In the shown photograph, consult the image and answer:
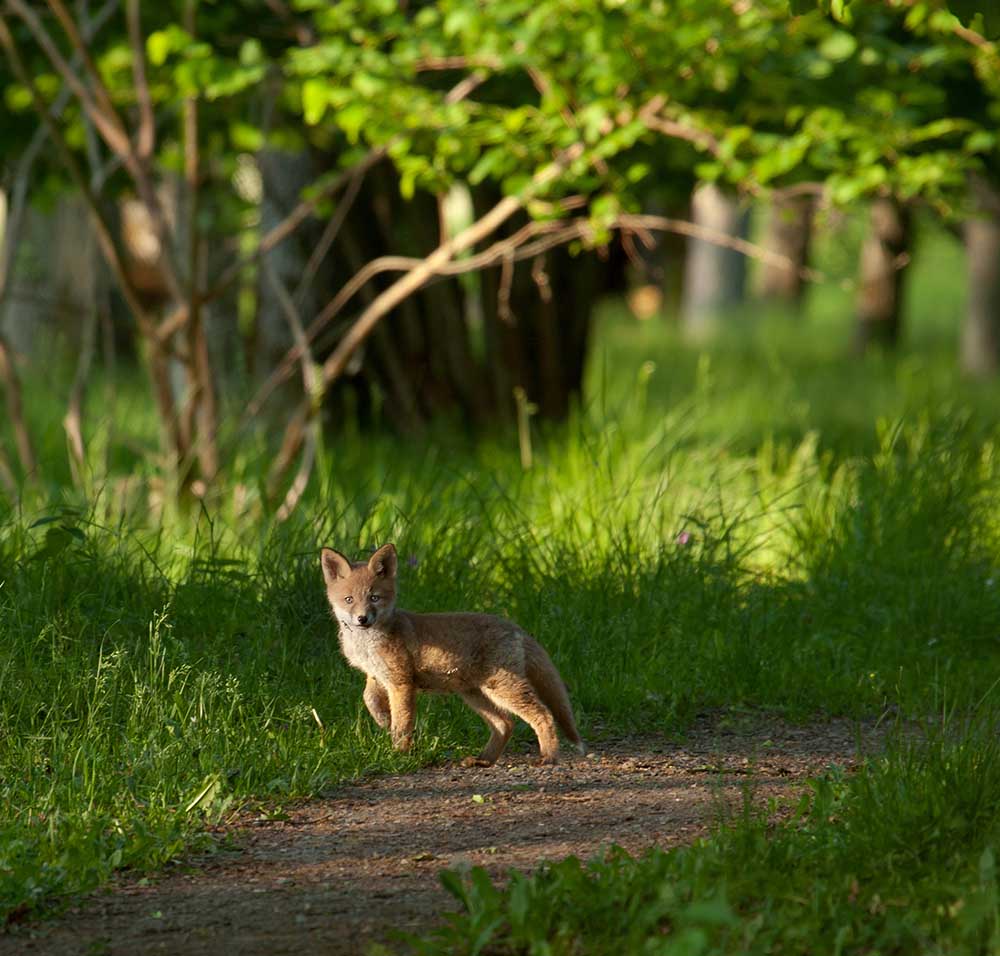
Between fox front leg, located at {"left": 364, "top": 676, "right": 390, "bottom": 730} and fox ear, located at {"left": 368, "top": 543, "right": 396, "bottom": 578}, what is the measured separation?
38 centimetres

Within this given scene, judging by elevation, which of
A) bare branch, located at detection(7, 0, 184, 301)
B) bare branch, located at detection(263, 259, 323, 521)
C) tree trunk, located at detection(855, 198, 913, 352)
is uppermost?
bare branch, located at detection(7, 0, 184, 301)

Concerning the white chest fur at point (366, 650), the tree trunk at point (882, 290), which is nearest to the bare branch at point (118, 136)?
the white chest fur at point (366, 650)

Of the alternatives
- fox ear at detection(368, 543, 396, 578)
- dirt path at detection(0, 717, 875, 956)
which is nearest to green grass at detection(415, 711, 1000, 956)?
dirt path at detection(0, 717, 875, 956)

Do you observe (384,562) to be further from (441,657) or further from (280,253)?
(280,253)

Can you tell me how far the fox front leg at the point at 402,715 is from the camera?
16.9ft

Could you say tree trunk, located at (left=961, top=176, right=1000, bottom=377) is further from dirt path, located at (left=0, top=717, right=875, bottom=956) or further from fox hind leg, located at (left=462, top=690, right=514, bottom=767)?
fox hind leg, located at (left=462, top=690, right=514, bottom=767)

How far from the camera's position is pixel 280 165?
10.5 meters

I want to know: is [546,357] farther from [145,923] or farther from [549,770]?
[145,923]

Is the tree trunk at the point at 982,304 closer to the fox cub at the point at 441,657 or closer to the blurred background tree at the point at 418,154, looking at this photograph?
the blurred background tree at the point at 418,154

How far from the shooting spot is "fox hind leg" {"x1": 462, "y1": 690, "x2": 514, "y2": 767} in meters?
5.22

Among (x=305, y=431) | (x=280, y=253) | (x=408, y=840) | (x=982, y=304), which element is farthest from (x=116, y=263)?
(x=982, y=304)

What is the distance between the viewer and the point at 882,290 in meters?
19.1

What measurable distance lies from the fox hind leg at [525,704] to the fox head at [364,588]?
1.40 feet

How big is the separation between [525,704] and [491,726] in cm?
28
